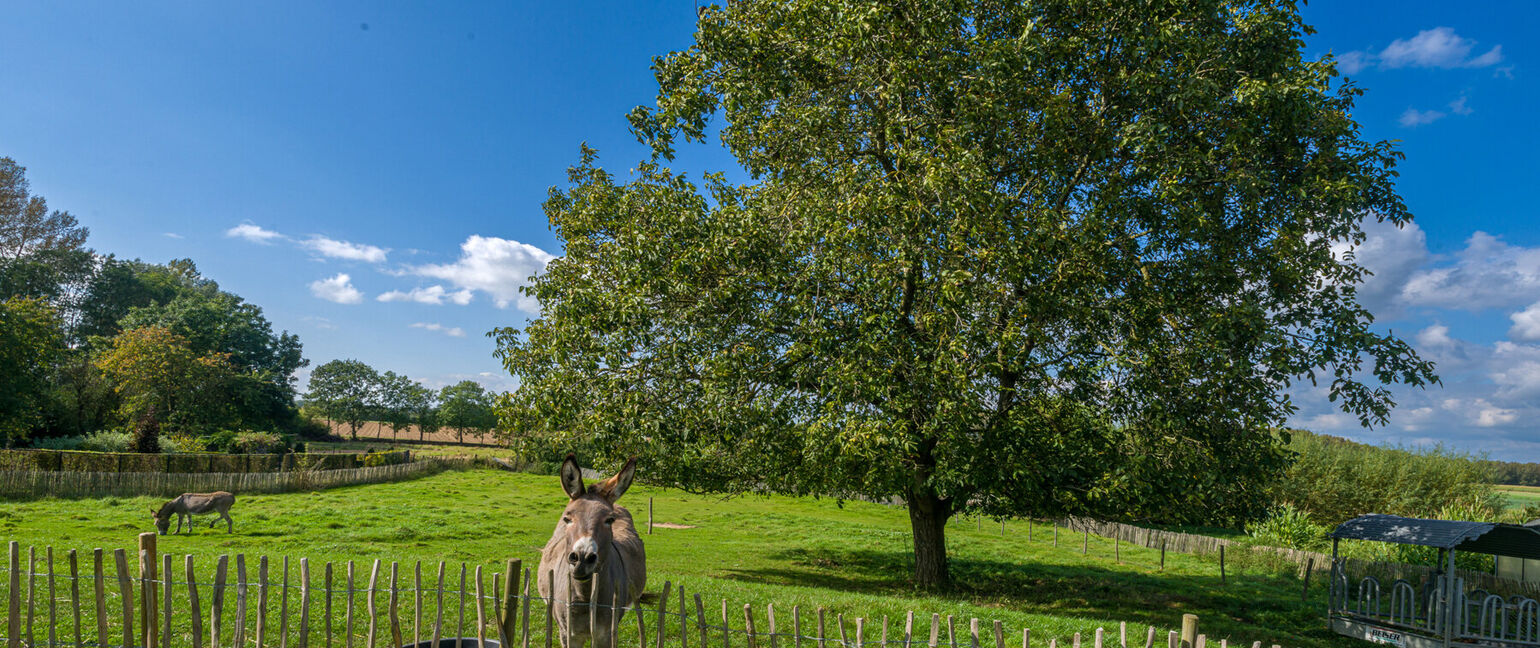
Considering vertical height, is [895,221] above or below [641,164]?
below

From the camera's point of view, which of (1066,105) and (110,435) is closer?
(1066,105)

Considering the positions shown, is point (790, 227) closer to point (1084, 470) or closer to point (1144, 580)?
point (1084, 470)

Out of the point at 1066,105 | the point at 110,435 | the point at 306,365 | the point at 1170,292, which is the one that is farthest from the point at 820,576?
the point at 306,365

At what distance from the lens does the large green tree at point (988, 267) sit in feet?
39.5

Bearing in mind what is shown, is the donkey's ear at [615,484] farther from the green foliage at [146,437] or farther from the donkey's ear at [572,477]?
the green foliage at [146,437]

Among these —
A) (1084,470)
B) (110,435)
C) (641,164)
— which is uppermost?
(641,164)

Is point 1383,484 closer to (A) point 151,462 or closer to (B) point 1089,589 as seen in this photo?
(B) point 1089,589

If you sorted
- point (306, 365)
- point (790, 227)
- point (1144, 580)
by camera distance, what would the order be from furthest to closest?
1. point (306, 365)
2. point (1144, 580)
3. point (790, 227)

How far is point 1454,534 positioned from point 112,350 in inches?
2512

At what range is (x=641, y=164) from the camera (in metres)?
16.2

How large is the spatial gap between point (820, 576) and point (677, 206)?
10003mm

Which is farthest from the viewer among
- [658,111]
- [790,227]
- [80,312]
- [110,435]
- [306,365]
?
[306,365]

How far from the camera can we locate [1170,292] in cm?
1281

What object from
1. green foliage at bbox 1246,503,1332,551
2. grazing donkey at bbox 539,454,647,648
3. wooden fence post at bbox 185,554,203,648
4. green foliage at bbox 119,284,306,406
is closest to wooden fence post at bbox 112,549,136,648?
wooden fence post at bbox 185,554,203,648
